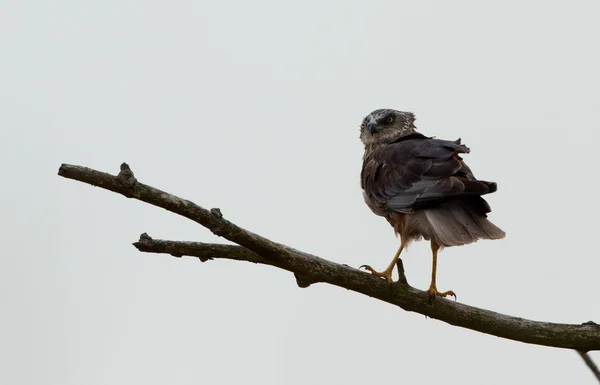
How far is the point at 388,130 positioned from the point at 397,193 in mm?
2241

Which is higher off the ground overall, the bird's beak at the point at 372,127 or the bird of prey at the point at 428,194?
the bird's beak at the point at 372,127

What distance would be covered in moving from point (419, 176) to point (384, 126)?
7.52ft

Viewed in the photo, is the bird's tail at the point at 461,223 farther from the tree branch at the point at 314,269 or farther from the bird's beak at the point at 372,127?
the bird's beak at the point at 372,127

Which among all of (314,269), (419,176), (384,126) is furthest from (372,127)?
(314,269)

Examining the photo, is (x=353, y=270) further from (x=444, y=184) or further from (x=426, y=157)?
(x=426, y=157)

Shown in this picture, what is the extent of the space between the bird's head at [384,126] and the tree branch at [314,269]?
3470 mm

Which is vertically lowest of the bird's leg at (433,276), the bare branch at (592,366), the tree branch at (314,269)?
the bare branch at (592,366)

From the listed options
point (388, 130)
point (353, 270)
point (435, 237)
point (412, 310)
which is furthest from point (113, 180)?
point (388, 130)

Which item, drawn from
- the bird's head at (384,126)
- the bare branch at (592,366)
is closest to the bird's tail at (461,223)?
the bare branch at (592,366)

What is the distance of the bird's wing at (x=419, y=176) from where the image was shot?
18.9 ft

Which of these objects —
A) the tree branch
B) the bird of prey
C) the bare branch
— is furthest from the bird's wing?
the bare branch

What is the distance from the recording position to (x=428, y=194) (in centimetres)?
591

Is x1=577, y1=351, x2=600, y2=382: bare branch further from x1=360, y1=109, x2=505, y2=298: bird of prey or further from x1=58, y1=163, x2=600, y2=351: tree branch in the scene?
x1=360, y1=109, x2=505, y2=298: bird of prey

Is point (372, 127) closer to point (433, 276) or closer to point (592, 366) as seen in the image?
point (433, 276)
